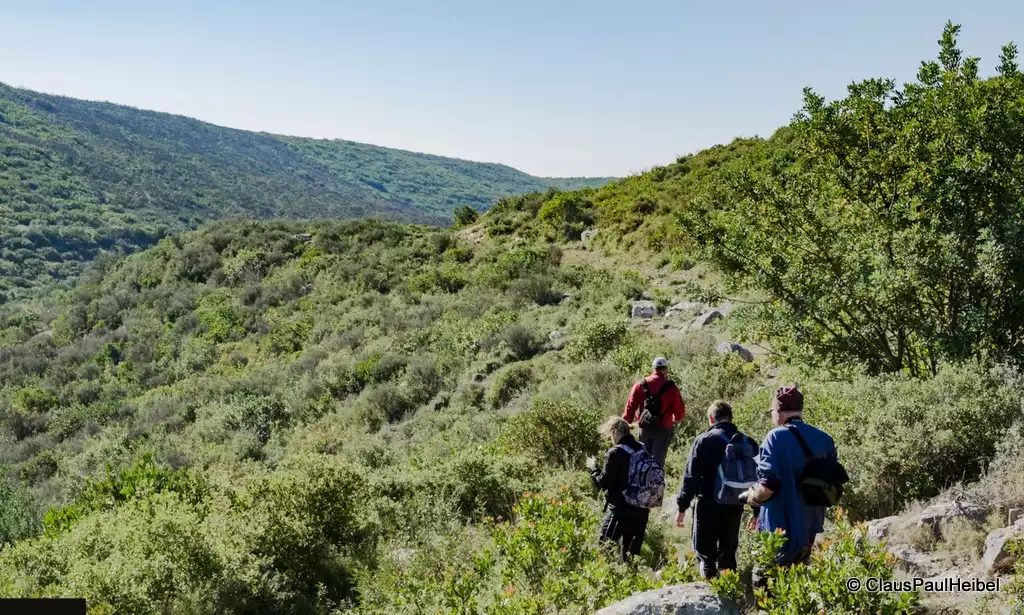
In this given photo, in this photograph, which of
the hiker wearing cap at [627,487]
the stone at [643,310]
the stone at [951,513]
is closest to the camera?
the stone at [951,513]

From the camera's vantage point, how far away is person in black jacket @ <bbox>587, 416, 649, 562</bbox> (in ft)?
17.0

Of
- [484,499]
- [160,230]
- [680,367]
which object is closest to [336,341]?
[680,367]

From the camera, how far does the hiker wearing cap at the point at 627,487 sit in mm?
5125

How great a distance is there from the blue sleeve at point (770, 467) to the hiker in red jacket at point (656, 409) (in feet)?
7.90

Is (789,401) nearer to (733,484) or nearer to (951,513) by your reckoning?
(733,484)

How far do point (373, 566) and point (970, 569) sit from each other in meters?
4.80

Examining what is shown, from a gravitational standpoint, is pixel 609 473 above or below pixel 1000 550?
below

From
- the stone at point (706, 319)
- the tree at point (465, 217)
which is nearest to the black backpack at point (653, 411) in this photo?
the stone at point (706, 319)

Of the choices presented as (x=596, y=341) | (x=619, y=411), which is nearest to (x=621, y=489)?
(x=619, y=411)

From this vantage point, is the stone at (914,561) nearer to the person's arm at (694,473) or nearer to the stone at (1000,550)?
the stone at (1000,550)

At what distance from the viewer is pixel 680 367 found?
448 inches

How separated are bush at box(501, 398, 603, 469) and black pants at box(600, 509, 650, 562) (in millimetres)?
3398

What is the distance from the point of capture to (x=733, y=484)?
434 cm

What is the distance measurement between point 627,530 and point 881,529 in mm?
1813
